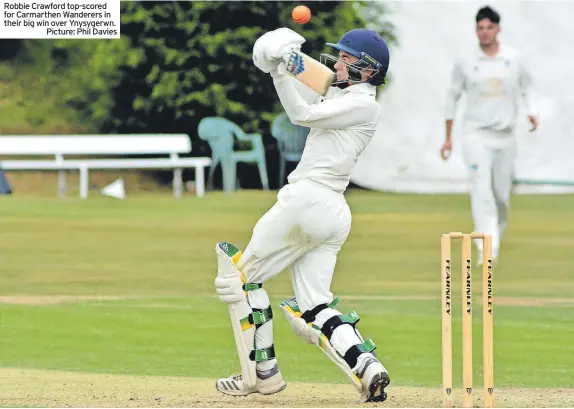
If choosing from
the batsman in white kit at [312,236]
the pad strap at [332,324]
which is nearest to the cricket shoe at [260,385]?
the batsman in white kit at [312,236]

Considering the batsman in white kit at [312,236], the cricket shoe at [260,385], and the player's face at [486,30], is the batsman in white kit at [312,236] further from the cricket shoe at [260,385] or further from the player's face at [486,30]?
the player's face at [486,30]

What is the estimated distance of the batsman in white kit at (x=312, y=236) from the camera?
623 cm

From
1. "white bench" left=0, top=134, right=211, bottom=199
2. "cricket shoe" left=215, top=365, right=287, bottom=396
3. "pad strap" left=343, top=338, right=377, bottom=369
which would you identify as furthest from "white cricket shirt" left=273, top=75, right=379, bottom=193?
"white bench" left=0, top=134, right=211, bottom=199

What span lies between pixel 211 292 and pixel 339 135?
5.15 meters

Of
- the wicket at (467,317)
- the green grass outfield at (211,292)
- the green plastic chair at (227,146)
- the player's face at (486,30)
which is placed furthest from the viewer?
the green plastic chair at (227,146)

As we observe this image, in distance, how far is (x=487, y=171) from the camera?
12211 millimetres

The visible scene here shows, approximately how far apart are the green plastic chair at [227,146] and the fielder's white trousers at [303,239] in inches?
704

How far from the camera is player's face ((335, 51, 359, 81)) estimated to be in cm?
641

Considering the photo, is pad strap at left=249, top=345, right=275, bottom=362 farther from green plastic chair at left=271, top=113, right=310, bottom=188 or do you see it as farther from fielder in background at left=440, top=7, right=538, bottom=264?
green plastic chair at left=271, top=113, right=310, bottom=188

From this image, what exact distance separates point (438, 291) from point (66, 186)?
47.9ft

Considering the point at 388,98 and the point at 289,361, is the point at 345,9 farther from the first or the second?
the point at 289,361

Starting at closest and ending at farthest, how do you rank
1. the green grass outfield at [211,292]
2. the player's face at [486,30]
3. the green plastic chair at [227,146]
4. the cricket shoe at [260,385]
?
the cricket shoe at [260,385]
the green grass outfield at [211,292]
the player's face at [486,30]
the green plastic chair at [227,146]

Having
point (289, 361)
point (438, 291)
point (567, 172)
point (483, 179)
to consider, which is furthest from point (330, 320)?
point (567, 172)

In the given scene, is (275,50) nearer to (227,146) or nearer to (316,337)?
(316,337)
